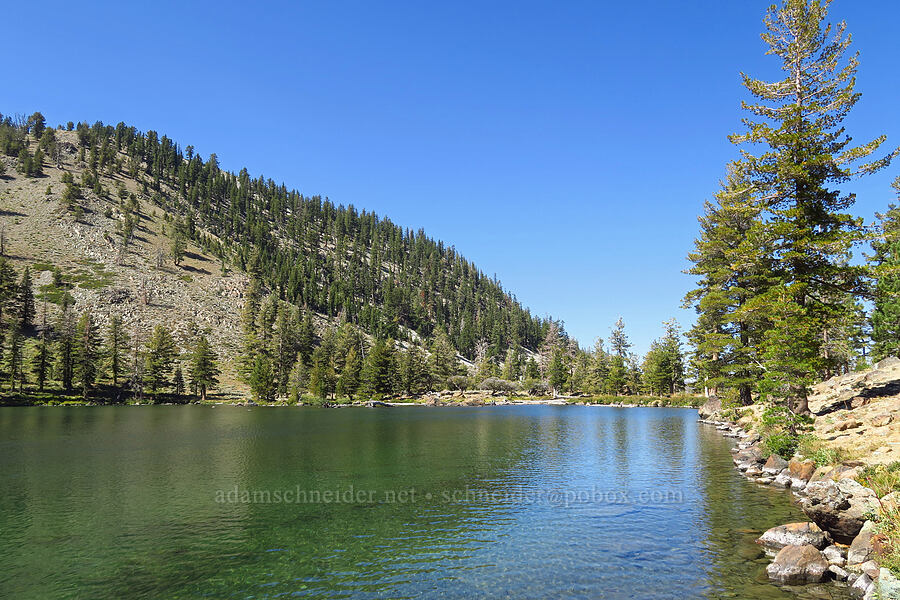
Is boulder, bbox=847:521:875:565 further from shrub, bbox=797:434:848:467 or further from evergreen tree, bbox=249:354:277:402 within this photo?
evergreen tree, bbox=249:354:277:402

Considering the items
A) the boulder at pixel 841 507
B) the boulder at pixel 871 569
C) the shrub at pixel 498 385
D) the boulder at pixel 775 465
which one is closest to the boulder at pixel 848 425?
the boulder at pixel 775 465

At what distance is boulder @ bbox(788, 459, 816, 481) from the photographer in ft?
80.8

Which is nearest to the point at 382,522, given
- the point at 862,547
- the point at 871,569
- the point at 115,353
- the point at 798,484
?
the point at 871,569

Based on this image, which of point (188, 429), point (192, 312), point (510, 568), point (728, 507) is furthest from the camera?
point (192, 312)

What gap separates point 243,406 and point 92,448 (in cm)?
6638

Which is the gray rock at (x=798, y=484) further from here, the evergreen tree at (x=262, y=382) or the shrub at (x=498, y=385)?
the shrub at (x=498, y=385)

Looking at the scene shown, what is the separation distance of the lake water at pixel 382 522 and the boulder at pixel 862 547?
1730 millimetres

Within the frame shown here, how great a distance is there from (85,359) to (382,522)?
10938 centimetres

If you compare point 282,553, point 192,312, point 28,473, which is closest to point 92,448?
point 28,473

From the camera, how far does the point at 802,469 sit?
2550cm

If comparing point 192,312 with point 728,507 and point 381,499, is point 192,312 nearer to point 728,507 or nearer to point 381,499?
point 381,499

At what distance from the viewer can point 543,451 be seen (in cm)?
4203

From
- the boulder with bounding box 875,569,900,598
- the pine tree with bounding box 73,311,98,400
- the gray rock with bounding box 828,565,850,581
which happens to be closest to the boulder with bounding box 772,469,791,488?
the gray rock with bounding box 828,565,850,581

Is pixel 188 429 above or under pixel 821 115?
under
